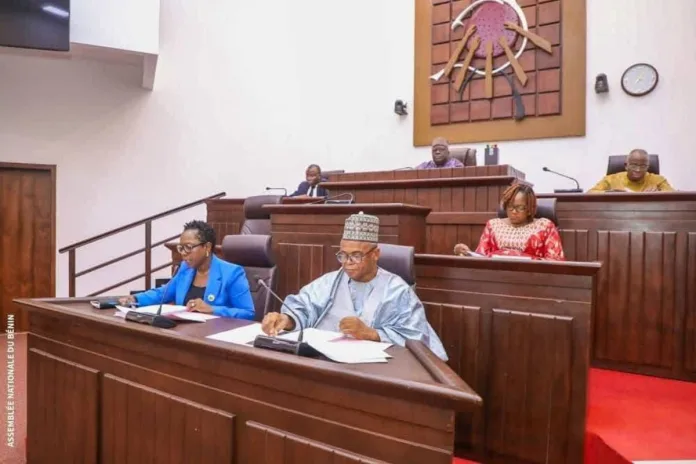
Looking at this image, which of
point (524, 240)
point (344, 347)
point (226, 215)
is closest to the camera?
point (344, 347)

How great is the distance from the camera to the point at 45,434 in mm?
2053

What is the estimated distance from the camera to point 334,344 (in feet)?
4.76

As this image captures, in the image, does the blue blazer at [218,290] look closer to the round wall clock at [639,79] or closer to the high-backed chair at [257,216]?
the high-backed chair at [257,216]

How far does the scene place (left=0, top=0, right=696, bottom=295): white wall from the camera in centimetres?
577

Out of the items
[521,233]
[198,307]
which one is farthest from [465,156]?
[198,307]

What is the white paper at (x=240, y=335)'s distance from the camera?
1.53 meters

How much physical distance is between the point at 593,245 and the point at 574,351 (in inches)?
53.3

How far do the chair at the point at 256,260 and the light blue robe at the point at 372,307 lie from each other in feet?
2.52

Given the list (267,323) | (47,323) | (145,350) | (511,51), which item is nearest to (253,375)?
(267,323)

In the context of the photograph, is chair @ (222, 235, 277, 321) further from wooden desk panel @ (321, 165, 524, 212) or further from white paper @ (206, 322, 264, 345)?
wooden desk panel @ (321, 165, 524, 212)

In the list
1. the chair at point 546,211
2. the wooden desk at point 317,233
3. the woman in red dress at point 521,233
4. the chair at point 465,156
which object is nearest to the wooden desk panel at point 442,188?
the chair at point 546,211

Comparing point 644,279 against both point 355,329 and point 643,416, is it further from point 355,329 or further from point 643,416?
point 355,329

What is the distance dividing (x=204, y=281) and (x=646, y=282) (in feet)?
8.10

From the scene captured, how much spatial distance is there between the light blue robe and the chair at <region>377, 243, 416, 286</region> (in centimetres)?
13
